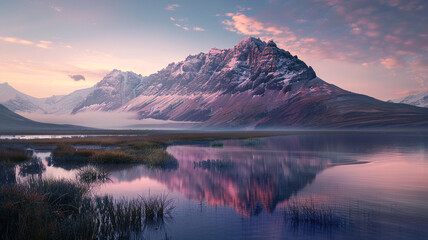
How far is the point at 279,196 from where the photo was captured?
18.8 metres

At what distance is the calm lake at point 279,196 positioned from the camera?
12.3 meters

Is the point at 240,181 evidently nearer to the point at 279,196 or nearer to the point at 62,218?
the point at 279,196

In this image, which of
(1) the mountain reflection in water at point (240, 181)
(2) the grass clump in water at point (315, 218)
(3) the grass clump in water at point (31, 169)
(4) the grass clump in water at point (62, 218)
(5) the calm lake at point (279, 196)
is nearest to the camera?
(4) the grass clump in water at point (62, 218)

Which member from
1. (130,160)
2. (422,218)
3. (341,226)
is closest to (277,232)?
(341,226)

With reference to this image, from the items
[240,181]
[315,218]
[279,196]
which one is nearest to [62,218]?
[315,218]

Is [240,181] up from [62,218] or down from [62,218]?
down

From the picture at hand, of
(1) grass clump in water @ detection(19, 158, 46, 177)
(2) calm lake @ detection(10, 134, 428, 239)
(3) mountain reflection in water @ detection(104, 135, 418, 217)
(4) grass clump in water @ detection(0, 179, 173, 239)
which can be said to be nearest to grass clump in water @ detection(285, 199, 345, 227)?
(2) calm lake @ detection(10, 134, 428, 239)

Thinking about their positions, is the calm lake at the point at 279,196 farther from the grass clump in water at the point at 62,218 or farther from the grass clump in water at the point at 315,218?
the grass clump in water at the point at 62,218

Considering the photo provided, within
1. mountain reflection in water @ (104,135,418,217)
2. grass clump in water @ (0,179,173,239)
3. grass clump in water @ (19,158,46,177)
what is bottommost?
mountain reflection in water @ (104,135,418,217)

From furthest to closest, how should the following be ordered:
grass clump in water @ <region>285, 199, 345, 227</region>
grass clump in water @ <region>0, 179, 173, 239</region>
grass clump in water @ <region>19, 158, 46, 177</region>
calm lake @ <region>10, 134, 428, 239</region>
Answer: grass clump in water @ <region>19, 158, 46, 177</region> → grass clump in water @ <region>285, 199, 345, 227</region> → calm lake @ <region>10, 134, 428, 239</region> → grass clump in water @ <region>0, 179, 173, 239</region>

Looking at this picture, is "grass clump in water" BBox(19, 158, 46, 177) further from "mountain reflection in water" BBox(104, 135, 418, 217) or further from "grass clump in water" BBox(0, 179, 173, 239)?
"grass clump in water" BBox(0, 179, 173, 239)

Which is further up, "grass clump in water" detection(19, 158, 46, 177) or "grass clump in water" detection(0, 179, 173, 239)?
"grass clump in water" detection(0, 179, 173, 239)

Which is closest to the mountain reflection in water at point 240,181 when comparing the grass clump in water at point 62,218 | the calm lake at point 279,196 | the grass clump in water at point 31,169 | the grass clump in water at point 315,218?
the calm lake at point 279,196

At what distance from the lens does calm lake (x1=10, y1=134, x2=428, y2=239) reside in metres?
12.3
